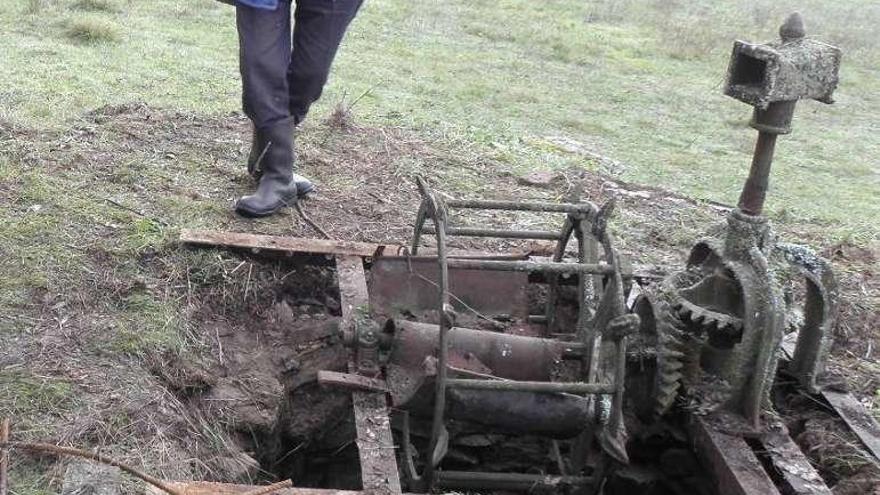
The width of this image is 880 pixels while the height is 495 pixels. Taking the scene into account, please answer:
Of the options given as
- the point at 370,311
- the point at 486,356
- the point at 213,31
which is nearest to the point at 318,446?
the point at 370,311

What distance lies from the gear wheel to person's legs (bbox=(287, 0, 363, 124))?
2.02m

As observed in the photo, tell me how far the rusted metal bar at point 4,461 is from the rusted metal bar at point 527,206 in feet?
5.37

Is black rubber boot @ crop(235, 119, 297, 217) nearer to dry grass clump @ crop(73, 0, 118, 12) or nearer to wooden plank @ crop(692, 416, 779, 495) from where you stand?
wooden plank @ crop(692, 416, 779, 495)

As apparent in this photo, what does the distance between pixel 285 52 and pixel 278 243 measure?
3.02 feet

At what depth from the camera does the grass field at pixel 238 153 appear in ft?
11.2

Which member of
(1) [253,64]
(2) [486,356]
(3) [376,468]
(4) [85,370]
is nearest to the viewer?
(3) [376,468]

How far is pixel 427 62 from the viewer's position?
32.3ft

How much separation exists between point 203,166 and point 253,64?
105cm

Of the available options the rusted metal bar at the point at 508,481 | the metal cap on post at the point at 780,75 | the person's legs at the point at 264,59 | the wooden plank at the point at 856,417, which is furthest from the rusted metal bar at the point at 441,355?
the wooden plank at the point at 856,417

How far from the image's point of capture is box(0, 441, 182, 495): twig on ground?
2572 millimetres

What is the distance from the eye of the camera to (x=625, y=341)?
327cm

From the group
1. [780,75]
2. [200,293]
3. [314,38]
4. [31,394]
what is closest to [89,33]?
[314,38]

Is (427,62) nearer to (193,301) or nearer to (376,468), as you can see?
(193,301)

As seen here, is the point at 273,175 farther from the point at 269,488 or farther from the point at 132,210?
the point at 269,488
